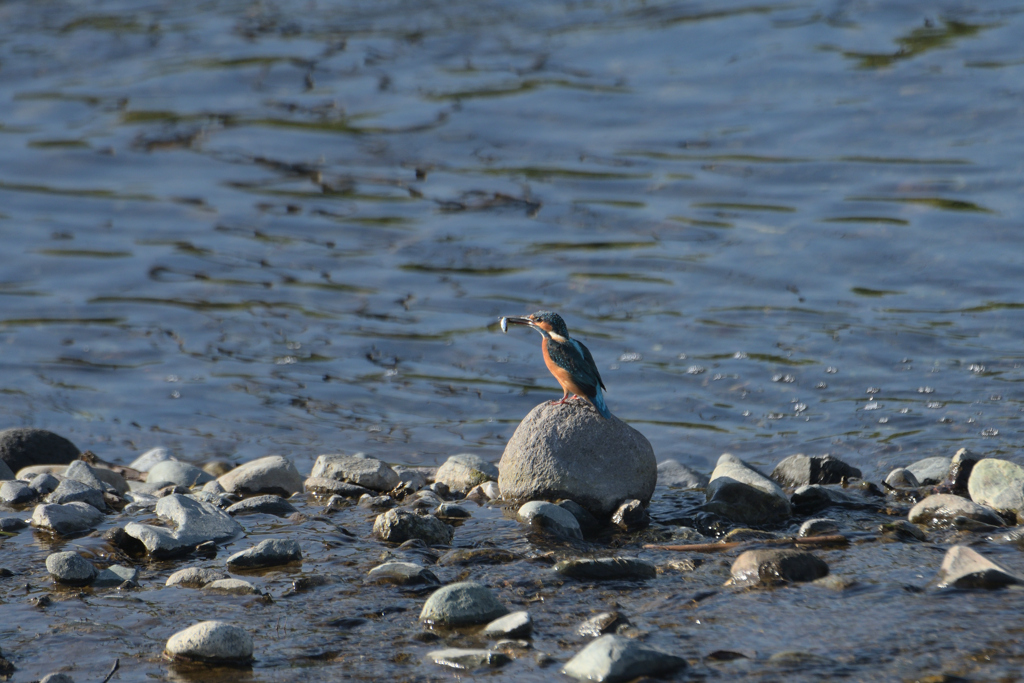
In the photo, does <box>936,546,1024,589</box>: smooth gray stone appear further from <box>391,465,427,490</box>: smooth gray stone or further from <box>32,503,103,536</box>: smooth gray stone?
<box>32,503,103,536</box>: smooth gray stone

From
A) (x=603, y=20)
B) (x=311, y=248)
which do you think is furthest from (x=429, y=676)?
(x=603, y=20)

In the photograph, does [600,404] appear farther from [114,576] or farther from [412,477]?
[114,576]

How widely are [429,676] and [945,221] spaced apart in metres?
9.05

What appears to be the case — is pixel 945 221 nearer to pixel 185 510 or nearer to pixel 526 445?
pixel 526 445

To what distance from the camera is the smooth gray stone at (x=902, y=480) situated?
6.37 meters

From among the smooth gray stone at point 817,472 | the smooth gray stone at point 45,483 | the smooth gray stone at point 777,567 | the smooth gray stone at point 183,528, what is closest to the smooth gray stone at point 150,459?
the smooth gray stone at point 45,483

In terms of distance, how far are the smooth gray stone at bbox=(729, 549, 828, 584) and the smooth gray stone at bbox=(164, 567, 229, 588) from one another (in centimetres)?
231

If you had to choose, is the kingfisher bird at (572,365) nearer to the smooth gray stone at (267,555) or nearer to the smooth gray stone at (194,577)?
the smooth gray stone at (267,555)

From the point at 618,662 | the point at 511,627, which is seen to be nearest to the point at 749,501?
the point at 511,627

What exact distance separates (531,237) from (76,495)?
6.83 m

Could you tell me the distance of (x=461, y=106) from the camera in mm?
16484

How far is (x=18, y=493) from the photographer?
20.9ft

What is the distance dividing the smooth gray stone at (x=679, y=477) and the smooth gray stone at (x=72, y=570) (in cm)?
325

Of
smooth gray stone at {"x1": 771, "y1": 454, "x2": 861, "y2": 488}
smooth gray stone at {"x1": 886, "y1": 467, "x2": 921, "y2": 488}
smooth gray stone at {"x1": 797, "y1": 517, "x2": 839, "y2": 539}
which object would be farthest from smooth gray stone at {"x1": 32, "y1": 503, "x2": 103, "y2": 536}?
smooth gray stone at {"x1": 886, "y1": 467, "x2": 921, "y2": 488}
